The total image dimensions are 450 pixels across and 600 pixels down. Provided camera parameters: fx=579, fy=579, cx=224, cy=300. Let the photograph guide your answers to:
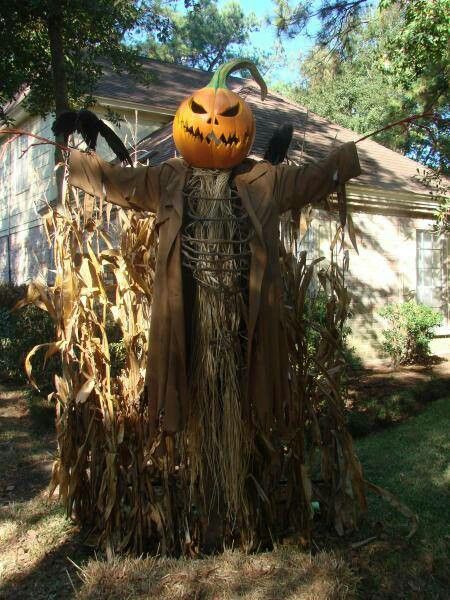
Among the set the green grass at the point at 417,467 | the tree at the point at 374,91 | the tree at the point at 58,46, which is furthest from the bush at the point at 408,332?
the tree at the point at 58,46

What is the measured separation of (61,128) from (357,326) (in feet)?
26.7

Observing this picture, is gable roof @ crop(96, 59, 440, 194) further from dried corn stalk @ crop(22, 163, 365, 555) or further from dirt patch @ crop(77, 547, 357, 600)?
dirt patch @ crop(77, 547, 357, 600)

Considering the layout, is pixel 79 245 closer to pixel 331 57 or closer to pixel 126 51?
pixel 126 51

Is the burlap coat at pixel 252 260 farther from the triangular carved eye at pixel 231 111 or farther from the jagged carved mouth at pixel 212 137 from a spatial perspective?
the triangular carved eye at pixel 231 111

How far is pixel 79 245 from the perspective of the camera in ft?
10.9

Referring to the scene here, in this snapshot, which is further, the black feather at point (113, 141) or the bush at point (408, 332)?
the bush at point (408, 332)

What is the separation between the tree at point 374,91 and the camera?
763cm

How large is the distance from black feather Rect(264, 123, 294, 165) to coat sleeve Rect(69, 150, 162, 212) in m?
0.63

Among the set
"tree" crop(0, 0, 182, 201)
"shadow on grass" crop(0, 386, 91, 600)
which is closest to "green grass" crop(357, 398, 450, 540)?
"shadow on grass" crop(0, 386, 91, 600)

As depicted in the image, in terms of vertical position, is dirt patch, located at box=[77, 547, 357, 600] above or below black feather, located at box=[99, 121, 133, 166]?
below

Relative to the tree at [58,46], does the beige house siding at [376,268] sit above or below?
below

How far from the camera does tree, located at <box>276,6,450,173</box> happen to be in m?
7.63

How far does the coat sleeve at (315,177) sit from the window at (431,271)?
9.01 m

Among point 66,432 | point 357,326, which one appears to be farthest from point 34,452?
point 357,326
